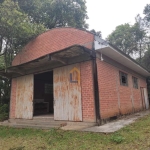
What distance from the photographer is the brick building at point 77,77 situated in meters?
6.39

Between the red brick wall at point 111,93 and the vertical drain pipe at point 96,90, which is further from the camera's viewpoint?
the red brick wall at point 111,93

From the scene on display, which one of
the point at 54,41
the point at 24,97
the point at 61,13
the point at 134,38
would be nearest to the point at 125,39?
the point at 134,38

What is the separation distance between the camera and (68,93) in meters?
7.00

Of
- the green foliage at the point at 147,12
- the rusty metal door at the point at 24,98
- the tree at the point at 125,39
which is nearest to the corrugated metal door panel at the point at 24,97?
the rusty metal door at the point at 24,98

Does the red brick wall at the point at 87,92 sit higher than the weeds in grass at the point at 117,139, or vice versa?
the red brick wall at the point at 87,92

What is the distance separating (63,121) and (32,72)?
3.38 m

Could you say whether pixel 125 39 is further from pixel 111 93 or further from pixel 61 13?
pixel 111 93

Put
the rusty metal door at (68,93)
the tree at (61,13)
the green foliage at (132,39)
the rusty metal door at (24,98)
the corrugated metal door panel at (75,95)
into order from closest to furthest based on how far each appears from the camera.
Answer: the corrugated metal door panel at (75,95)
the rusty metal door at (68,93)
the rusty metal door at (24,98)
the tree at (61,13)
the green foliage at (132,39)

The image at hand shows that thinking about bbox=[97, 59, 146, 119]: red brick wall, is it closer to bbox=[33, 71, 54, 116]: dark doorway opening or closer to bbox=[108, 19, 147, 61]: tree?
bbox=[33, 71, 54, 116]: dark doorway opening

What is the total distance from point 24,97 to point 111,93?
478 centimetres

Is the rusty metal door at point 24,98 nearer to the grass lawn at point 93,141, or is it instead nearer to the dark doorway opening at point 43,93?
the dark doorway opening at point 43,93

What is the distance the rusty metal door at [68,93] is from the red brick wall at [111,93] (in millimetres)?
948

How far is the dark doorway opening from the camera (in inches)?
442

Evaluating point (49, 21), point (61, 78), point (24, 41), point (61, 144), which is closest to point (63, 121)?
point (61, 78)
